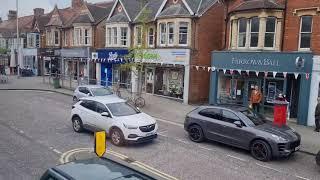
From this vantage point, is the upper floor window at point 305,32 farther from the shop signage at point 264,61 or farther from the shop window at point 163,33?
the shop window at point 163,33

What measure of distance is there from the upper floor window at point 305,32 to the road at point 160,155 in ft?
26.3

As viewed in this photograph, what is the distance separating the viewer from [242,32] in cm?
2123

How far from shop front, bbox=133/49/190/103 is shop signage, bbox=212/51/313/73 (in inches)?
104

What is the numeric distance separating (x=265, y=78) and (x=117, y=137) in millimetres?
10972

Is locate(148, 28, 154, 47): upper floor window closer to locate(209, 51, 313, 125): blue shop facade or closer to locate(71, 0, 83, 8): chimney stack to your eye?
locate(209, 51, 313, 125): blue shop facade

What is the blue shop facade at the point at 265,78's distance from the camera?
1795cm

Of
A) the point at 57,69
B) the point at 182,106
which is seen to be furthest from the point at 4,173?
the point at 57,69

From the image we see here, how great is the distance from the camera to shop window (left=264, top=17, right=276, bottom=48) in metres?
20.0

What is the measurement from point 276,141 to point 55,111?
13056 mm

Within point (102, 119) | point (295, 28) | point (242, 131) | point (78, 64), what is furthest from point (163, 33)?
point (78, 64)

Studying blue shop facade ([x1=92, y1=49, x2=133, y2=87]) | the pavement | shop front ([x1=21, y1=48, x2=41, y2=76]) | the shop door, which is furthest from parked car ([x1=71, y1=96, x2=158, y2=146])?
shop front ([x1=21, y1=48, x2=41, y2=76])

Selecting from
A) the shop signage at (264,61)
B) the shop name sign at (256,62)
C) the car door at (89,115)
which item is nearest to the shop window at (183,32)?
the shop signage at (264,61)

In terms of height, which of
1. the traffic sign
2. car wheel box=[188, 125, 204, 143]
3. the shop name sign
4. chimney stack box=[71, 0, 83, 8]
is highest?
chimney stack box=[71, 0, 83, 8]

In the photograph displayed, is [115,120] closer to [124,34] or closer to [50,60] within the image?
[124,34]
